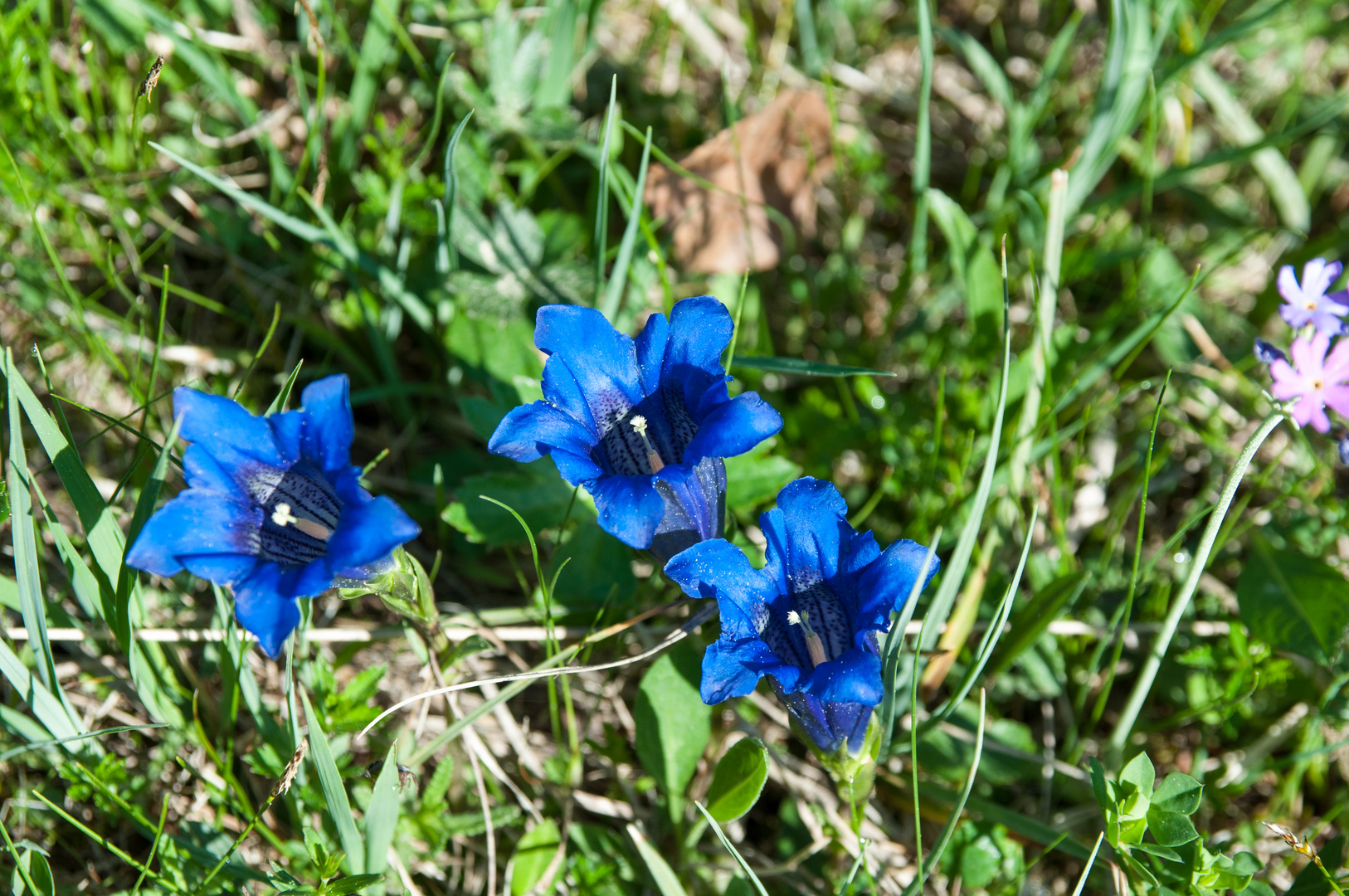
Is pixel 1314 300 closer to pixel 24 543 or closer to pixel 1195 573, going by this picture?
pixel 1195 573

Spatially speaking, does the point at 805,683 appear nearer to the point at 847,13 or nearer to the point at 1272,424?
the point at 1272,424

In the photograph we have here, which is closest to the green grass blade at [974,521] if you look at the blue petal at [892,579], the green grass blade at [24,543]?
the blue petal at [892,579]

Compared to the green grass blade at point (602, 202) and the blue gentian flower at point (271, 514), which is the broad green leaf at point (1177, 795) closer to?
the blue gentian flower at point (271, 514)

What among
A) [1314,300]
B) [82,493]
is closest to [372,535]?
[82,493]

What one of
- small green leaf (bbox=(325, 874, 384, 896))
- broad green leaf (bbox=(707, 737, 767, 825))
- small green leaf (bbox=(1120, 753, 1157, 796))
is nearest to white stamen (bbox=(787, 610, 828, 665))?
broad green leaf (bbox=(707, 737, 767, 825))

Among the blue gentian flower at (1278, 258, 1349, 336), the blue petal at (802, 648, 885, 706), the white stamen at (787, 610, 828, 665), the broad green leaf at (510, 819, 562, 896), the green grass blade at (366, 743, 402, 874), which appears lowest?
the broad green leaf at (510, 819, 562, 896)

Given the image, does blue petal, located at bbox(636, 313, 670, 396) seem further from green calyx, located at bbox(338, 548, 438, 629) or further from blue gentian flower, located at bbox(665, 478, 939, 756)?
green calyx, located at bbox(338, 548, 438, 629)

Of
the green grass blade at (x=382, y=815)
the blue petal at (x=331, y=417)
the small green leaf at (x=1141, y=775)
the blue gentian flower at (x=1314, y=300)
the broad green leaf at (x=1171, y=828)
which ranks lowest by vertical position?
the broad green leaf at (x=1171, y=828)
